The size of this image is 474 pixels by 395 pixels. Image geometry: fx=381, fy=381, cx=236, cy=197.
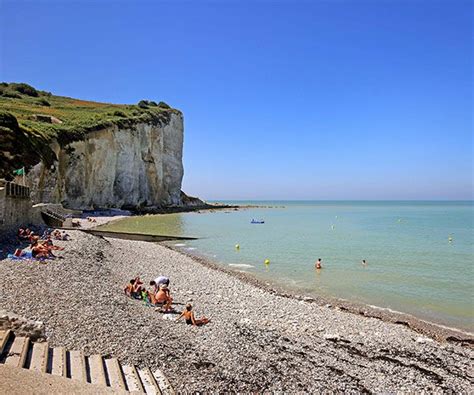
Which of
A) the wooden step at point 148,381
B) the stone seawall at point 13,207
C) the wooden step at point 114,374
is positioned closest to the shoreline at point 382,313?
the wooden step at point 148,381

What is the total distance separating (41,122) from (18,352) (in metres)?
52.8

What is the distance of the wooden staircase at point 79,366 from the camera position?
6164 mm

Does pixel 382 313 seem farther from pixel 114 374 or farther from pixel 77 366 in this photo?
pixel 77 366

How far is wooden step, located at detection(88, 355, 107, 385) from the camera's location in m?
6.27

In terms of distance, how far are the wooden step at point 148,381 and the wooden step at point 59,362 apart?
1295 mm

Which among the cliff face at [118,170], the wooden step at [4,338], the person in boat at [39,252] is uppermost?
the cliff face at [118,170]

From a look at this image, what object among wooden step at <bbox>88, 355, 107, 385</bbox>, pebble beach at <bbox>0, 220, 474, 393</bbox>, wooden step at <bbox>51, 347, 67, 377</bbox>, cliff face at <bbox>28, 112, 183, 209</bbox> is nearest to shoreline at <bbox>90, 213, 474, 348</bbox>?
pebble beach at <bbox>0, 220, 474, 393</bbox>

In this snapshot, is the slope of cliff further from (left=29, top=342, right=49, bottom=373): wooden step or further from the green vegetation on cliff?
(left=29, top=342, right=49, bottom=373): wooden step

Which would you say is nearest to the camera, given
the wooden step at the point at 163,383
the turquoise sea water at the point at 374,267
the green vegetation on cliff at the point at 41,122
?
the wooden step at the point at 163,383

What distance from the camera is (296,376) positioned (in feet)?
25.2

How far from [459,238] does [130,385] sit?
40.6 metres

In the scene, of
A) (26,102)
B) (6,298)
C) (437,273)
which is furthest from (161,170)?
(6,298)

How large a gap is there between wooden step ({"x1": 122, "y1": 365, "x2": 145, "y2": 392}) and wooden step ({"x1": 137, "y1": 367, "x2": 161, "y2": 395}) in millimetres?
87

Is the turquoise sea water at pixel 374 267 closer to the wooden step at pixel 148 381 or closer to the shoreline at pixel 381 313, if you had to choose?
the shoreline at pixel 381 313
